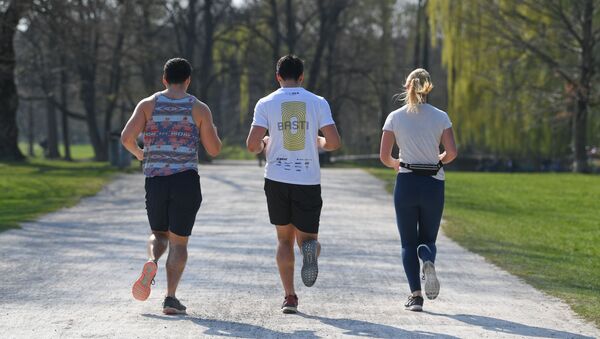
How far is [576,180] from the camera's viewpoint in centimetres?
3225

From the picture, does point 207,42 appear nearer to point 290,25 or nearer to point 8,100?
point 290,25

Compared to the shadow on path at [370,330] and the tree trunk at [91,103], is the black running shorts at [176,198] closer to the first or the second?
the shadow on path at [370,330]

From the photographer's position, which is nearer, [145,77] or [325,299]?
[325,299]

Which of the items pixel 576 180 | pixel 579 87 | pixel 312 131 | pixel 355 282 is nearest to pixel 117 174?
pixel 576 180

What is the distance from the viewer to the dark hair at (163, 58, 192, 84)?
7.47m

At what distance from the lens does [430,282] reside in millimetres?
7621

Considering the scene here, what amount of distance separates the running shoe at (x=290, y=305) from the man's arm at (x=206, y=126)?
3.77ft

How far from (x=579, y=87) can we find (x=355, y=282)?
95.4 feet

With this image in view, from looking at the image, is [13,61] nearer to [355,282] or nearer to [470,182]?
[470,182]

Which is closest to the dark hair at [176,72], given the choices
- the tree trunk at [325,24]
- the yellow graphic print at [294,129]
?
the yellow graphic print at [294,129]

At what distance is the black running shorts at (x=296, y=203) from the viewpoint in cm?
752

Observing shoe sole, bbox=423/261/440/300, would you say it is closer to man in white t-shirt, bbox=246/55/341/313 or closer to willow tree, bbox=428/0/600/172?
man in white t-shirt, bbox=246/55/341/313

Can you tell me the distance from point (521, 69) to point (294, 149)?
33705 mm

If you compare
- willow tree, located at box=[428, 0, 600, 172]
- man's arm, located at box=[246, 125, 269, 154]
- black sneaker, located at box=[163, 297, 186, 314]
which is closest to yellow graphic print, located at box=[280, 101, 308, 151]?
man's arm, located at box=[246, 125, 269, 154]
